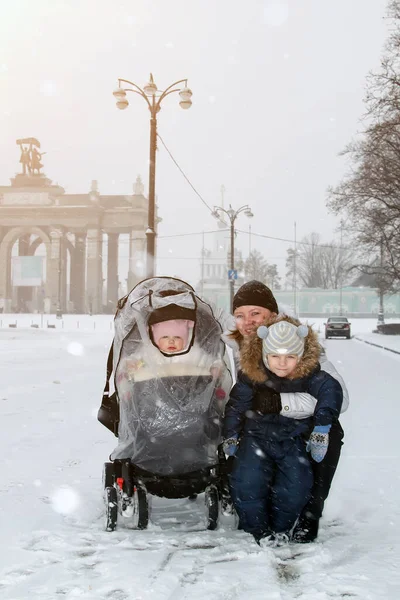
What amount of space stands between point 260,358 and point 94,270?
73.1m

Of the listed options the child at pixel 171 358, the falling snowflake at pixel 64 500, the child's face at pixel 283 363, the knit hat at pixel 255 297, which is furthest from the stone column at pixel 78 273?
the child's face at pixel 283 363

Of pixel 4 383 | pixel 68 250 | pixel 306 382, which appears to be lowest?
pixel 4 383

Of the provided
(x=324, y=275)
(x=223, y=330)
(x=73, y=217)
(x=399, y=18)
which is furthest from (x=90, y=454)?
(x=324, y=275)

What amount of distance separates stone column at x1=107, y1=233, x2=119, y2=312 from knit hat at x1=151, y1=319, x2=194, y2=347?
73.6 metres

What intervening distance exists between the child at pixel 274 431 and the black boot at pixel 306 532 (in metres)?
0.06

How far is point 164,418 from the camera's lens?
151 inches

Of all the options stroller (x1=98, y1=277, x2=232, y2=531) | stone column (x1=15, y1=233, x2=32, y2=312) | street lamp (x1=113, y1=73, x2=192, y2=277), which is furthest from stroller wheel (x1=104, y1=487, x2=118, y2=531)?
stone column (x1=15, y1=233, x2=32, y2=312)

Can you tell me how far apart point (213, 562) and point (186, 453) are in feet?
2.11

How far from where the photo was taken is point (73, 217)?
75062 millimetres

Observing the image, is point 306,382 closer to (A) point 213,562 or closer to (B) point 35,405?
(A) point 213,562

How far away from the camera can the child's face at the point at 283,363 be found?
3711 millimetres

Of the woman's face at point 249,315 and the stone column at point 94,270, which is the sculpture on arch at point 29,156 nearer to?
the stone column at point 94,270

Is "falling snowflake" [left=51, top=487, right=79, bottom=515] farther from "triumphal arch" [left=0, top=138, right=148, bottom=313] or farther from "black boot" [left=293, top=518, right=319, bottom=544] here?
"triumphal arch" [left=0, top=138, right=148, bottom=313]

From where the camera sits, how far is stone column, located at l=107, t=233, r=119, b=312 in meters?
77.7
